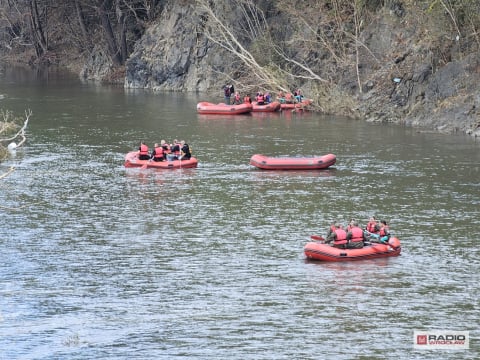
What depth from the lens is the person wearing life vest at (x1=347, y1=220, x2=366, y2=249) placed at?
30328mm

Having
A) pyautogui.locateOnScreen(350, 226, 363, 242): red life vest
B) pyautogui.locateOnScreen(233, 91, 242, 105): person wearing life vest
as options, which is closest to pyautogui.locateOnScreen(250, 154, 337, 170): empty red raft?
pyautogui.locateOnScreen(350, 226, 363, 242): red life vest

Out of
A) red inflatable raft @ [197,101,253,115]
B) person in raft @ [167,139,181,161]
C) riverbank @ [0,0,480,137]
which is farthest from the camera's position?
red inflatable raft @ [197,101,253,115]

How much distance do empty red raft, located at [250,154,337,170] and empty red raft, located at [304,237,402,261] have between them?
41.7ft

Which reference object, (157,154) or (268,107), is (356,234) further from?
(268,107)

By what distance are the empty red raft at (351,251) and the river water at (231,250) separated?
28 cm

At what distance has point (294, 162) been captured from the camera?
142 ft

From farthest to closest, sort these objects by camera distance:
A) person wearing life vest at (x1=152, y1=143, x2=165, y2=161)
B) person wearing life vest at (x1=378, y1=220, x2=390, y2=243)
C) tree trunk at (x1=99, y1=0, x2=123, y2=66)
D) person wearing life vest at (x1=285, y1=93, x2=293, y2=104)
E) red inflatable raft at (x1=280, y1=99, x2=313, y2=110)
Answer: tree trunk at (x1=99, y1=0, x2=123, y2=66) < person wearing life vest at (x1=285, y1=93, x2=293, y2=104) < red inflatable raft at (x1=280, y1=99, x2=313, y2=110) < person wearing life vest at (x1=152, y1=143, x2=165, y2=161) < person wearing life vest at (x1=378, y1=220, x2=390, y2=243)

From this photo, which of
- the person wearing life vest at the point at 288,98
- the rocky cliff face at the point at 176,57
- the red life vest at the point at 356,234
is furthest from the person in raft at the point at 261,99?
the red life vest at the point at 356,234

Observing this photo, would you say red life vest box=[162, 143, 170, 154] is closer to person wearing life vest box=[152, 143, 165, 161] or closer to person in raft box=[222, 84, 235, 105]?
person wearing life vest box=[152, 143, 165, 161]

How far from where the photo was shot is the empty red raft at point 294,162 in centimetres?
4303

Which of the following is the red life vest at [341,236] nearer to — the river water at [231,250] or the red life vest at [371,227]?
the river water at [231,250]

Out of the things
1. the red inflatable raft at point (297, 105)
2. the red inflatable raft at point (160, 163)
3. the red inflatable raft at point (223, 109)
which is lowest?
the red inflatable raft at point (160, 163)

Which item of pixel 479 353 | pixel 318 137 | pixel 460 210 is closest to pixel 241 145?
pixel 318 137

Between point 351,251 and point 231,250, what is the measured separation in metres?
3.78
